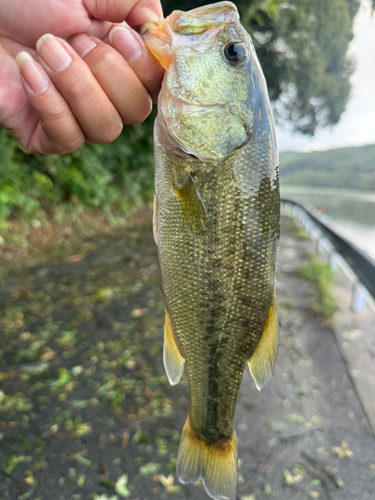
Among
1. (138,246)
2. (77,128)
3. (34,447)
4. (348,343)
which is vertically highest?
(77,128)

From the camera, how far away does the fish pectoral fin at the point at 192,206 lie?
154 centimetres

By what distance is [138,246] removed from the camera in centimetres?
930

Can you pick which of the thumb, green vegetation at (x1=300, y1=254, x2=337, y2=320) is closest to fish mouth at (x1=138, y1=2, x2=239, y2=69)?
the thumb

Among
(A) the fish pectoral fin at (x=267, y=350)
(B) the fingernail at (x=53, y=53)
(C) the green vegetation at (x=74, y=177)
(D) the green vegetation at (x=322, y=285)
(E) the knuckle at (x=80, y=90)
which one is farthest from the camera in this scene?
(C) the green vegetation at (x=74, y=177)

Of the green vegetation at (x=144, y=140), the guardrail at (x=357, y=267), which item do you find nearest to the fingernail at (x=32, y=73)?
the guardrail at (x=357, y=267)

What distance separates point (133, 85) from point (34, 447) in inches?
118

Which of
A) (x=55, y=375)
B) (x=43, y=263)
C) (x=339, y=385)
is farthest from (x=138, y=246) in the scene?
(x=339, y=385)

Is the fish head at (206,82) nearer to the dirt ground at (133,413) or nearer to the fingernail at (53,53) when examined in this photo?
the fingernail at (53,53)

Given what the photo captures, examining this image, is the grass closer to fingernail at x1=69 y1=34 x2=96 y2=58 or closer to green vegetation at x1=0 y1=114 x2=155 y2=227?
green vegetation at x1=0 y1=114 x2=155 y2=227

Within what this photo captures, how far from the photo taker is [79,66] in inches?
58.9

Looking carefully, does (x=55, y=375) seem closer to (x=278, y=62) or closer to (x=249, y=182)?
(x=249, y=182)

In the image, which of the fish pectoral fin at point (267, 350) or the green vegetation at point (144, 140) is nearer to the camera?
the fish pectoral fin at point (267, 350)

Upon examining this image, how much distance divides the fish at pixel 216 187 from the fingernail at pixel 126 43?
52 mm

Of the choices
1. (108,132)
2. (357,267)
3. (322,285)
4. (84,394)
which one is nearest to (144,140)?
(322,285)
